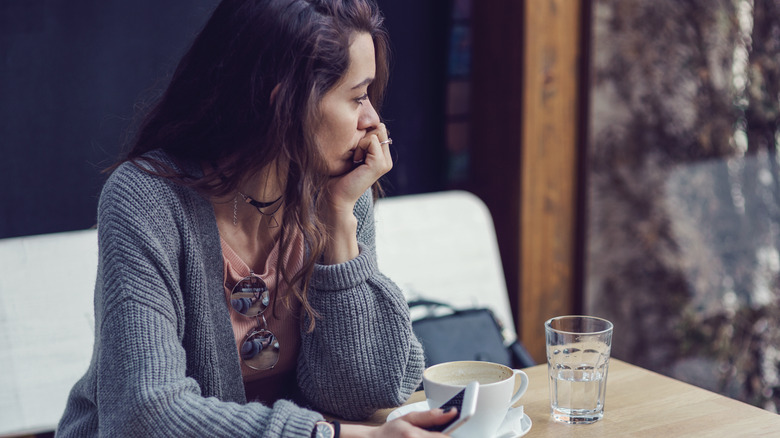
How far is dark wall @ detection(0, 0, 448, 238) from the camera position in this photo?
Answer: 6.40 feet

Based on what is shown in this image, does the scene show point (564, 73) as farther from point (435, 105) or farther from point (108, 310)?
point (108, 310)

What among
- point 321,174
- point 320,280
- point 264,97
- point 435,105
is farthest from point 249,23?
point 435,105

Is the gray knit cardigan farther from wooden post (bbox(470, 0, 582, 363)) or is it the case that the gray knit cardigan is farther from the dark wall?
wooden post (bbox(470, 0, 582, 363))

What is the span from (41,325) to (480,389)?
1203mm

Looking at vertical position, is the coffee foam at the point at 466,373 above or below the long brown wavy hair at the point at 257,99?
below

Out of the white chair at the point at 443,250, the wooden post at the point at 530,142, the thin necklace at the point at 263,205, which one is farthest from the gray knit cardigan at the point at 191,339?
the wooden post at the point at 530,142

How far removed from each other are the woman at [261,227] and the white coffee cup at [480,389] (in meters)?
0.14

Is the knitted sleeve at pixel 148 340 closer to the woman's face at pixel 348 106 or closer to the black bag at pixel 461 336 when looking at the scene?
the woman's face at pixel 348 106

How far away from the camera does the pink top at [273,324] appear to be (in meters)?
1.23

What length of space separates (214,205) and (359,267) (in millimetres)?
264

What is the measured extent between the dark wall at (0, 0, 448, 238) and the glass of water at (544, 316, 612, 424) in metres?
1.38

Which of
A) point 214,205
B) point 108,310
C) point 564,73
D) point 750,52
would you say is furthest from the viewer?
point 750,52

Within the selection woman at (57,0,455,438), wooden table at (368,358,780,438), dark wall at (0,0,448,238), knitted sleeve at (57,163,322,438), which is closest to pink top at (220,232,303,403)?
woman at (57,0,455,438)

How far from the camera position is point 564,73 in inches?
97.3
